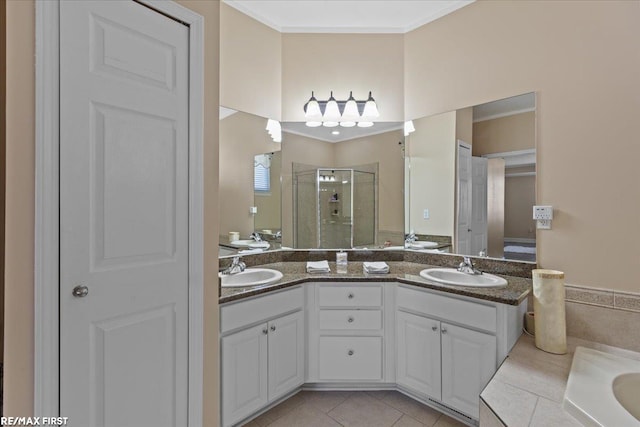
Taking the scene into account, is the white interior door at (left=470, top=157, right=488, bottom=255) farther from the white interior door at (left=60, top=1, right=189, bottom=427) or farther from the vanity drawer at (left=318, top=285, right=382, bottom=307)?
the white interior door at (left=60, top=1, right=189, bottom=427)

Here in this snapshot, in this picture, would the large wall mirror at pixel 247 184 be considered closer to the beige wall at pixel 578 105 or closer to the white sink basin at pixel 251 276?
the white sink basin at pixel 251 276

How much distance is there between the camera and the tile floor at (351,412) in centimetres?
178

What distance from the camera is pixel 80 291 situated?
1.01 m

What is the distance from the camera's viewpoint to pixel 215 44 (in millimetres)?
1408

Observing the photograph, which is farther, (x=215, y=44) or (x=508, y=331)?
Answer: (x=508, y=331)

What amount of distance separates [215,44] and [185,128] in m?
0.45

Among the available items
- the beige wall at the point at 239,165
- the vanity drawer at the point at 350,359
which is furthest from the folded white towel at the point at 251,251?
the vanity drawer at the point at 350,359

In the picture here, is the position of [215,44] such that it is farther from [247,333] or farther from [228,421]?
[228,421]

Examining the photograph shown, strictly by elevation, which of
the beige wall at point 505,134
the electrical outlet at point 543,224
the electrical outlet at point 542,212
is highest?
the beige wall at point 505,134

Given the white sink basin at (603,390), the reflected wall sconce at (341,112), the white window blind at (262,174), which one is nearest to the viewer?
the white sink basin at (603,390)

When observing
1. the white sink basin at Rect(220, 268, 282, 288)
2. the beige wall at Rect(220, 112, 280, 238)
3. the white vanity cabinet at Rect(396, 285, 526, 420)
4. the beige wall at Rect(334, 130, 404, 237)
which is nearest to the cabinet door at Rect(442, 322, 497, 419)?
the white vanity cabinet at Rect(396, 285, 526, 420)

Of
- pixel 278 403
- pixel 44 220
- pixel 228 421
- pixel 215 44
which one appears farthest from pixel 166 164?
pixel 278 403

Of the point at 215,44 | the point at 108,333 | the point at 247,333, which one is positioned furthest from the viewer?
the point at 247,333

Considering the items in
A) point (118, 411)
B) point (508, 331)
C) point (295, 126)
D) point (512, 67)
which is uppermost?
point (512, 67)
